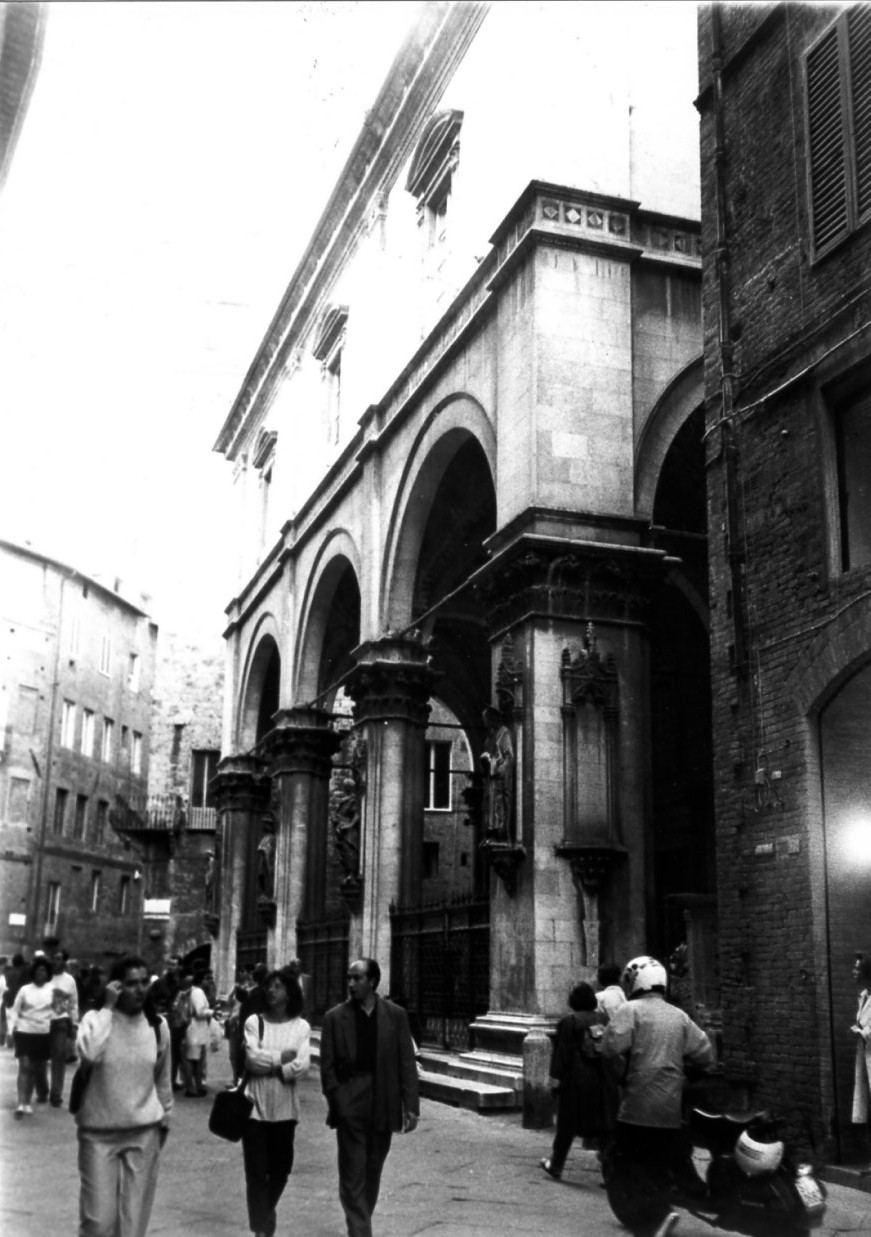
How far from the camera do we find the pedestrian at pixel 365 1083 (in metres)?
7.10

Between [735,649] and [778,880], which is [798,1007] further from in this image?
[735,649]

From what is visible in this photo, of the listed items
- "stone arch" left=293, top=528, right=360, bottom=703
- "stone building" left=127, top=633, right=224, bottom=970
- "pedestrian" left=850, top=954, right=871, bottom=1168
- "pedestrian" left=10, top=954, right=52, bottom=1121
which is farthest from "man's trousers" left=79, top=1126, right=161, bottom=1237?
"stone building" left=127, top=633, right=224, bottom=970

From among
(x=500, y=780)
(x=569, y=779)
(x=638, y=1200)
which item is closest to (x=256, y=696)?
(x=500, y=780)

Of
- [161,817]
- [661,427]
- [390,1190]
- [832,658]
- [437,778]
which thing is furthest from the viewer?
[161,817]

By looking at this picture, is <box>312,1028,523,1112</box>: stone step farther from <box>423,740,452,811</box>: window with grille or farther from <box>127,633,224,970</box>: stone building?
<box>127,633,224,970</box>: stone building

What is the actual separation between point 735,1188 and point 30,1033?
26.5ft

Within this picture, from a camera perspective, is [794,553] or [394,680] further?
[394,680]

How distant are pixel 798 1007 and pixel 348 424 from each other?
626 inches

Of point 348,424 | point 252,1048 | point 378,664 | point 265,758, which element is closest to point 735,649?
point 252,1048

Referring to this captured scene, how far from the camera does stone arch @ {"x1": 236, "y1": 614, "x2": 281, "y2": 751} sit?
31.0 m

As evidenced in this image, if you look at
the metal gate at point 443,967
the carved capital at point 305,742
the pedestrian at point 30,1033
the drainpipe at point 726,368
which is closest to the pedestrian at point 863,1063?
the drainpipe at point 726,368

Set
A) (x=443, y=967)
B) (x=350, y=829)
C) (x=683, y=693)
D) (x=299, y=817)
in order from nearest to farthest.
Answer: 1. (x=443, y=967)
2. (x=350, y=829)
3. (x=683, y=693)
4. (x=299, y=817)

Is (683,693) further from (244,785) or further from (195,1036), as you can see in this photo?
(244,785)

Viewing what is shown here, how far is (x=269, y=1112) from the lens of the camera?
708 centimetres
